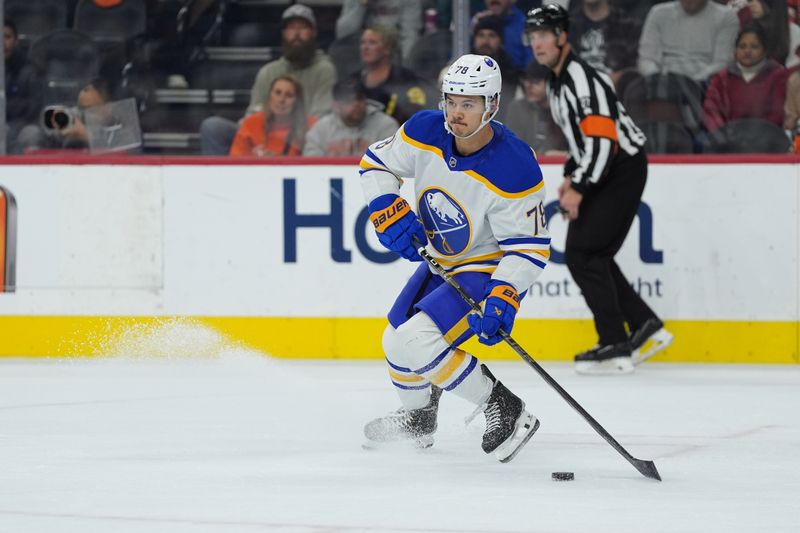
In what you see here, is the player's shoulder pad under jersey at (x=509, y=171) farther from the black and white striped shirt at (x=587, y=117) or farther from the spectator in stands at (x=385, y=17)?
the spectator in stands at (x=385, y=17)

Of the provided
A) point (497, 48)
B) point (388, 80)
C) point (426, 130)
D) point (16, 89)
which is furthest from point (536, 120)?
point (426, 130)

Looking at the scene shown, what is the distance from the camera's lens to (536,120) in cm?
675

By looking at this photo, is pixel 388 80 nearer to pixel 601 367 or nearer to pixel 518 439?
pixel 601 367

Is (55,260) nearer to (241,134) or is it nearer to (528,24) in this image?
(241,134)

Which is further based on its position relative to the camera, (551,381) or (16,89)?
(16,89)

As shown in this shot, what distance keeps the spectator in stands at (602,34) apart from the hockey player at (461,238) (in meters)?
2.97

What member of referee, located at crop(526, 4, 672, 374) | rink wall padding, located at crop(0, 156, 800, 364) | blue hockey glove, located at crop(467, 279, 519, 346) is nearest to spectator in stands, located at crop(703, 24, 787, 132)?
rink wall padding, located at crop(0, 156, 800, 364)

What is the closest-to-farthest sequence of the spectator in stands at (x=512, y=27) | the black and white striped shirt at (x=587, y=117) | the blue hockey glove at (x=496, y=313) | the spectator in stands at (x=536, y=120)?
the blue hockey glove at (x=496, y=313), the black and white striped shirt at (x=587, y=117), the spectator in stands at (x=536, y=120), the spectator in stands at (x=512, y=27)

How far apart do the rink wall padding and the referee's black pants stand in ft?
1.32

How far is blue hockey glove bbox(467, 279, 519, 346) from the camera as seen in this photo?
3680 mm

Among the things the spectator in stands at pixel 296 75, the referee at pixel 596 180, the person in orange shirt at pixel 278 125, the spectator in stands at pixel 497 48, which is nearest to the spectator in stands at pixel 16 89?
the spectator in stands at pixel 296 75

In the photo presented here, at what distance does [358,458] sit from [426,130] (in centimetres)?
92

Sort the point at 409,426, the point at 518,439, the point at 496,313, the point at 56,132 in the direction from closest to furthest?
1. the point at 496,313
2. the point at 518,439
3. the point at 409,426
4. the point at 56,132

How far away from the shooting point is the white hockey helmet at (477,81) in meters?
3.74
